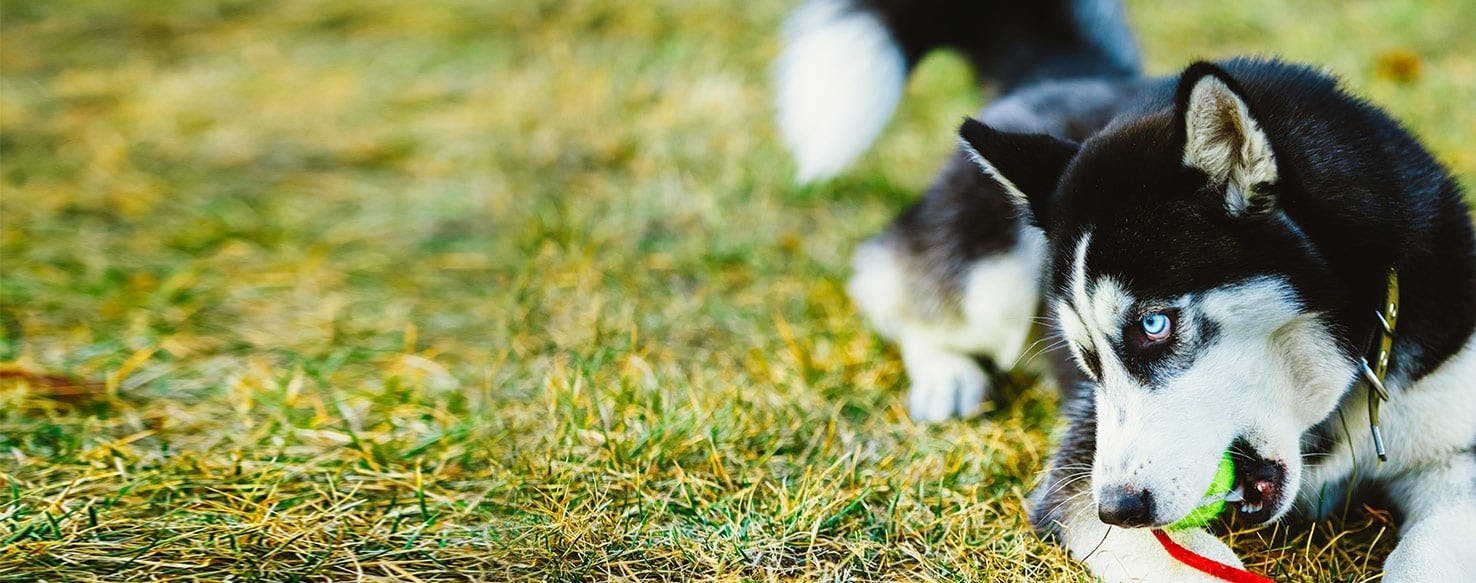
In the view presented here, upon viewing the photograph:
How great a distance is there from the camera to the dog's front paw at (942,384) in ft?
9.75

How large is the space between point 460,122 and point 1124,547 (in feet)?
13.3

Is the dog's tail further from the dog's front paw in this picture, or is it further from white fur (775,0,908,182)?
the dog's front paw

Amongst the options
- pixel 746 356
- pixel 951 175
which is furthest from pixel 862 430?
pixel 951 175

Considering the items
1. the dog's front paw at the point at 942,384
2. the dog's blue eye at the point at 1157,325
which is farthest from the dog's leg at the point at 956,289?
the dog's blue eye at the point at 1157,325

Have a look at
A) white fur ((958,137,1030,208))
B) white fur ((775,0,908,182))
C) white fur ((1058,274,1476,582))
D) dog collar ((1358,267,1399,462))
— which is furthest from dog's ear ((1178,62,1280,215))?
white fur ((775,0,908,182))

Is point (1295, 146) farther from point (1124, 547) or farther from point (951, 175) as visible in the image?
point (951, 175)

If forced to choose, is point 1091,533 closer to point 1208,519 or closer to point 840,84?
point 1208,519

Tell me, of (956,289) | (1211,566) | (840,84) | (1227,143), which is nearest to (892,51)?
(840,84)

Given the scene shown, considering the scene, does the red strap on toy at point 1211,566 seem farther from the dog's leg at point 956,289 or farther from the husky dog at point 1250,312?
the dog's leg at point 956,289

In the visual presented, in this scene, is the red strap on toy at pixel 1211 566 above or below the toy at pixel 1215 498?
below

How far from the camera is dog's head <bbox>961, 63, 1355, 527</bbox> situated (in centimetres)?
196

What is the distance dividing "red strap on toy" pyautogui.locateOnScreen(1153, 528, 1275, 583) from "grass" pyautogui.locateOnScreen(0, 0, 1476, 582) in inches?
7.1

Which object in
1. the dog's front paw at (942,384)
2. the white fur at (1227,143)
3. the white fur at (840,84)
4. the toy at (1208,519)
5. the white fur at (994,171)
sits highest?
the white fur at (1227,143)

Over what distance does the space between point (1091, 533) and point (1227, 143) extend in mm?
787
